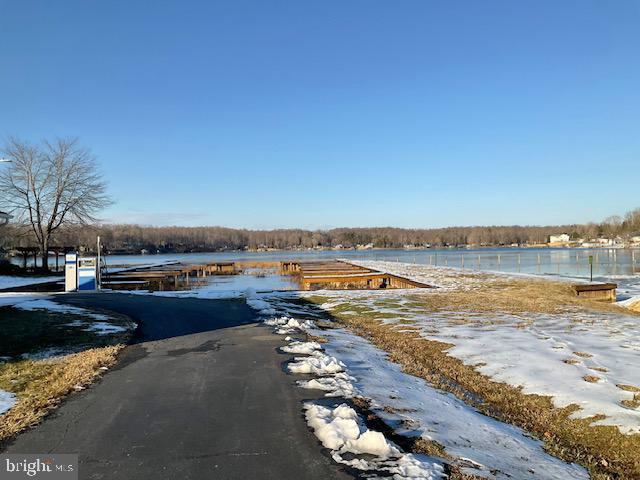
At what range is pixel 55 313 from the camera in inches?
478

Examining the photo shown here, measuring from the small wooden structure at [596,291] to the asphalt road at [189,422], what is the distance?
17417 millimetres

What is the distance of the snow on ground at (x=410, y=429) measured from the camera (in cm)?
389

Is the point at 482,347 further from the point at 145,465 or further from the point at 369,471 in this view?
the point at 145,465

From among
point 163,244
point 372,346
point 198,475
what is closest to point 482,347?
point 372,346

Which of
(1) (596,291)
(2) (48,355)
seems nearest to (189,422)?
(2) (48,355)

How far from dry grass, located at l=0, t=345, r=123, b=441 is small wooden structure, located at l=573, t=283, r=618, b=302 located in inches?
772

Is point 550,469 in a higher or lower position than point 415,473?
lower

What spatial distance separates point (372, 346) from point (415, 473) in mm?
5857

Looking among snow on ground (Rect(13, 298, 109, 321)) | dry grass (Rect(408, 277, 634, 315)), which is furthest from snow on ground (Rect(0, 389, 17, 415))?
dry grass (Rect(408, 277, 634, 315))

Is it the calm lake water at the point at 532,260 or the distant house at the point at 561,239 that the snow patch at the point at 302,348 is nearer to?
the calm lake water at the point at 532,260

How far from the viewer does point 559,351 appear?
873 cm

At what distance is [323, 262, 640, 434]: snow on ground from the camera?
6250 millimetres

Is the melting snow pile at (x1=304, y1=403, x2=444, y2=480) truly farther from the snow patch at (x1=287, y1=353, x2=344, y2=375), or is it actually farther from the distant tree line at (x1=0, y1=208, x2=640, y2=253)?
the distant tree line at (x1=0, y1=208, x2=640, y2=253)

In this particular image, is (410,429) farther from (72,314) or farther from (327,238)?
(327,238)
